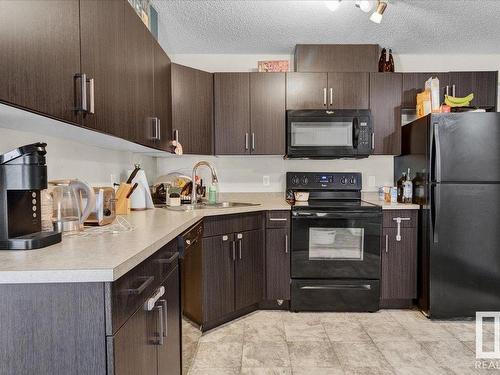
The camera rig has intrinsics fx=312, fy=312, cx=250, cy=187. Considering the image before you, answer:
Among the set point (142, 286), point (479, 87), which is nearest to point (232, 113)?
point (142, 286)

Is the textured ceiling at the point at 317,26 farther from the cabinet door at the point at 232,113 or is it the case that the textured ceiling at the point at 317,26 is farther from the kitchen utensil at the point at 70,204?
the kitchen utensil at the point at 70,204

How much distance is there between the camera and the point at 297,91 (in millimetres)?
2793

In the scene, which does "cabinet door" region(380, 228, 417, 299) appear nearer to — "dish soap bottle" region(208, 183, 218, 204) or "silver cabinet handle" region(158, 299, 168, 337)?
"dish soap bottle" region(208, 183, 218, 204)

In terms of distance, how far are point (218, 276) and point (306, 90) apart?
5.78ft

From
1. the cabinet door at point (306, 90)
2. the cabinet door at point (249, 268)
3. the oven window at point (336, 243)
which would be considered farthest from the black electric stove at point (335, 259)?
the cabinet door at point (306, 90)

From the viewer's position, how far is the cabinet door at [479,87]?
9.06ft

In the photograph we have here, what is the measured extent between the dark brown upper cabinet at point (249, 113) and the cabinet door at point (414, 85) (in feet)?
3.58

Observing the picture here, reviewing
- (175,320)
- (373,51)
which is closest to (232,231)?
(175,320)

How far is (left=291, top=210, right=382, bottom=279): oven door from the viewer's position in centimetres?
251

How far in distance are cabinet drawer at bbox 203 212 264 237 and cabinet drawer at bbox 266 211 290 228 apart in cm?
6

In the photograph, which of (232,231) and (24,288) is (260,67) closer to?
(232,231)

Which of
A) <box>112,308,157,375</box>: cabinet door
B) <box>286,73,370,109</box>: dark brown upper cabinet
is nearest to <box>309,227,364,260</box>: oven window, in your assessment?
<box>286,73,370,109</box>: dark brown upper cabinet

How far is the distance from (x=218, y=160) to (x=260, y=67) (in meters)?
0.97

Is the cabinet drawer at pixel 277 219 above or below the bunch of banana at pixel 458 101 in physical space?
below
